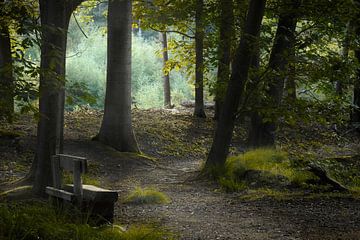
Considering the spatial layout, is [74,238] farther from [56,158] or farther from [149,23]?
[149,23]

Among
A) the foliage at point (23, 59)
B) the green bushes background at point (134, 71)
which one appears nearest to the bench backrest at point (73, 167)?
the foliage at point (23, 59)

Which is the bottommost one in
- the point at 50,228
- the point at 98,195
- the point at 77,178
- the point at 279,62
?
the point at 50,228

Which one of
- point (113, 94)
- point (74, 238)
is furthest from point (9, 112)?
point (113, 94)

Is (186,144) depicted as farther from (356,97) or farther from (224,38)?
(224,38)

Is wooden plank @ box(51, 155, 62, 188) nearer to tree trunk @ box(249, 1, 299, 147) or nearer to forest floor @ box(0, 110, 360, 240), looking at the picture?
forest floor @ box(0, 110, 360, 240)

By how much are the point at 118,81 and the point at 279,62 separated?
4.80 meters

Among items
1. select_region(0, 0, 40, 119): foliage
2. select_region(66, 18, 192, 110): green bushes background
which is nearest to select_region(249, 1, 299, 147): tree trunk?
select_region(0, 0, 40, 119): foliage

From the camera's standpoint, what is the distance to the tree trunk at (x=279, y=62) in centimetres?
1012

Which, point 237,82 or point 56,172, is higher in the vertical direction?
point 237,82

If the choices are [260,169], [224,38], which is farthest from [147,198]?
[224,38]

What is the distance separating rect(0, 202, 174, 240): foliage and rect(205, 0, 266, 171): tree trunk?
482 centimetres

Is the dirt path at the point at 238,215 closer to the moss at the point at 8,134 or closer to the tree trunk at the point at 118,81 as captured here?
the tree trunk at the point at 118,81

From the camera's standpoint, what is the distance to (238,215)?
746 cm

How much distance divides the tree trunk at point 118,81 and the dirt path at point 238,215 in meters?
3.32
